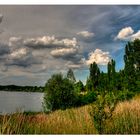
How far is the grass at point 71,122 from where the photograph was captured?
6461mm

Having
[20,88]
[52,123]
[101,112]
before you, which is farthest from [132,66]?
[20,88]

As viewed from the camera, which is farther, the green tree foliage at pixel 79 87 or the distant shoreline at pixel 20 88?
the green tree foliage at pixel 79 87

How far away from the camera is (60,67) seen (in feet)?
21.4

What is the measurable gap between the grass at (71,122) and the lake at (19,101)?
0.25 feet

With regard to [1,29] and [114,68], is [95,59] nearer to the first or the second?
[114,68]

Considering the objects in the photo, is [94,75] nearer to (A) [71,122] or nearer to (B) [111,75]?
(B) [111,75]

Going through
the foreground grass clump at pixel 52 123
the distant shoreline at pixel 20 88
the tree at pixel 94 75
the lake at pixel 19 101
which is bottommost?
the foreground grass clump at pixel 52 123

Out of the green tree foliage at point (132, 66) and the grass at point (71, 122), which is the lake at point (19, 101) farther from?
the green tree foliage at point (132, 66)

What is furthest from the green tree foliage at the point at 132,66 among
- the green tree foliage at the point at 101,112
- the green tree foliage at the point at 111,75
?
the green tree foliage at the point at 101,112

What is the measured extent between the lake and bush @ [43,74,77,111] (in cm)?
10

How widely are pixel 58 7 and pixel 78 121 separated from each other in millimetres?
1459

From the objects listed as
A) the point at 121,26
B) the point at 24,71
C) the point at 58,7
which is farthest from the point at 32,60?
the point at 121,26

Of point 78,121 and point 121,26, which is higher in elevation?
point 121,26

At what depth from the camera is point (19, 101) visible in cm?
653
